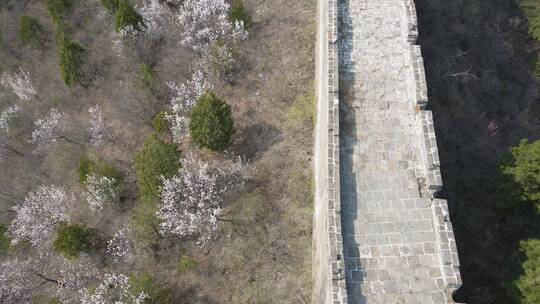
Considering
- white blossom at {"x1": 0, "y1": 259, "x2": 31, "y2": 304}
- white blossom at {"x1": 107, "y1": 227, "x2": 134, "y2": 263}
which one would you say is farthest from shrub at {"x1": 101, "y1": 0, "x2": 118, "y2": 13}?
white blossom at {"x1": 0, "y1": 259, "x2": 31, "y2": 304}

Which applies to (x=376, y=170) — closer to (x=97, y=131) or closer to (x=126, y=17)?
(x=97, y=131)

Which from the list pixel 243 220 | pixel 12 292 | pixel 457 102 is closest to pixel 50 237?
pixel 12 292

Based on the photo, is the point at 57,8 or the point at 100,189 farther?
the point at 57,8

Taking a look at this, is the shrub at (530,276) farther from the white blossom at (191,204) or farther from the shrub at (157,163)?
the shrub at (157,163)

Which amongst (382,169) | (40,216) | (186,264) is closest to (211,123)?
(186,264)

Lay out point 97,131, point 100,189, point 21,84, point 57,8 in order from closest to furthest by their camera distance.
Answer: point 100,189 → point 97,131 → point 21,84 → point 57,8

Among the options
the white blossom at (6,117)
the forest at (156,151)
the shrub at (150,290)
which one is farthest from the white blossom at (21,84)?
the shrub at (150,290)
